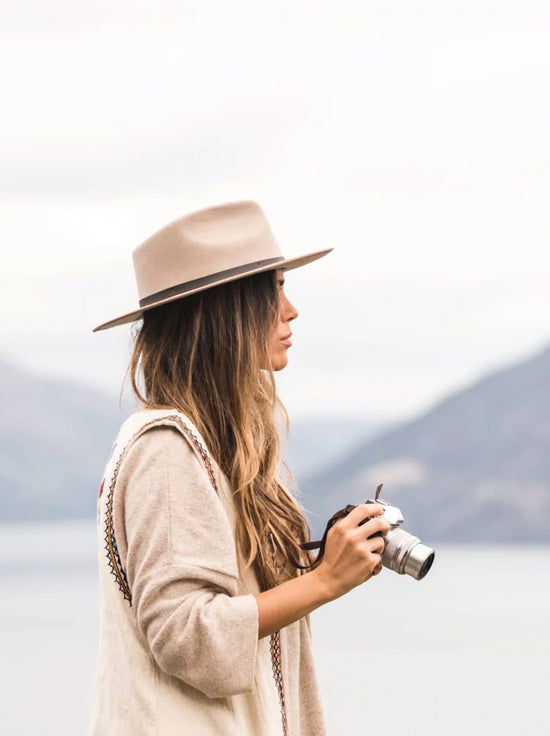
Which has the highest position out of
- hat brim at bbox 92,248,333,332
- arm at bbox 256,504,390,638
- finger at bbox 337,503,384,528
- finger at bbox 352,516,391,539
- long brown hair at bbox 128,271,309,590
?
hat brim at bbox 92,248,333,332

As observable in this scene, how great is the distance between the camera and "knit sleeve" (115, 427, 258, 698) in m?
1.58

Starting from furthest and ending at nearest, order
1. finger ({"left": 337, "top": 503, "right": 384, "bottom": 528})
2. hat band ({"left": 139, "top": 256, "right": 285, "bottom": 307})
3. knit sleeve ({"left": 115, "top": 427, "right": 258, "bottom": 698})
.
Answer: hat band ({"left": 139, "top": 256, "right": 285, "bottom": 307}), finger ({"left": 337, "top": 503, "right": 384, "bottom": 528}), knit sleeve ({"left": 115, "top": 427, "right": 258, "bottom": 698})

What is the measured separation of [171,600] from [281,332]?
1.55ft

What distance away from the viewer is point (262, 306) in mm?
1827

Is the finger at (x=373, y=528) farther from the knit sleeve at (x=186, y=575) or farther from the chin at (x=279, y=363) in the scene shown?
the chin at (x=279, y=363)

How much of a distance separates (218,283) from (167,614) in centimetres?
49

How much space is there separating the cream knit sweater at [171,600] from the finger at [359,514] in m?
0.17

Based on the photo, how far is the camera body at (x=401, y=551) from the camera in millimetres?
1717

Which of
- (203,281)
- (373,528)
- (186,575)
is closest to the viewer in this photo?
(186,575)

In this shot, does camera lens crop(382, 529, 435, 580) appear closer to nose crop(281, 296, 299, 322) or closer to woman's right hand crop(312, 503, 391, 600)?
woman's right hand crop(312, 503, 391, 600)

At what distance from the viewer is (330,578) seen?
1649mm

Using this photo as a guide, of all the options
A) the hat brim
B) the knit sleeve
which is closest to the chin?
the hat brim

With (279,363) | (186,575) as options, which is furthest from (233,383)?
(186,575)

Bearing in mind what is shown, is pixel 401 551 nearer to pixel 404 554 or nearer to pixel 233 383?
pixel 404 554
